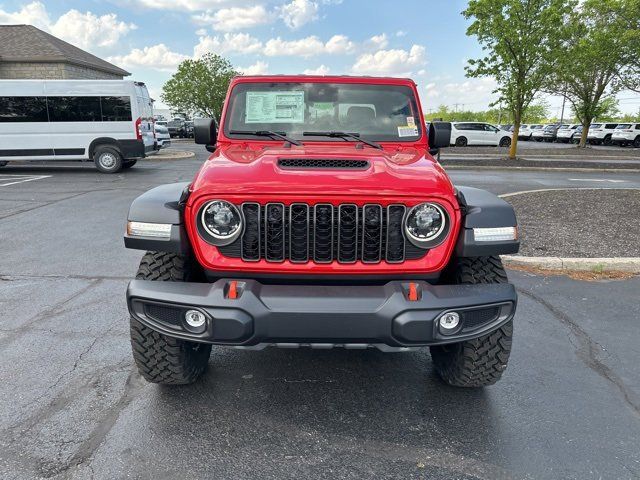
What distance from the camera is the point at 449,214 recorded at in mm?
2445

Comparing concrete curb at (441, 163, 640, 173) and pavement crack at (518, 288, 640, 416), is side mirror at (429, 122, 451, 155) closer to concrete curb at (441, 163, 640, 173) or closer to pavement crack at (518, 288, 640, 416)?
pavement crack at (518, 288, 640, 416)

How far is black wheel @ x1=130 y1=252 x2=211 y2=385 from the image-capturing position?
2623mm

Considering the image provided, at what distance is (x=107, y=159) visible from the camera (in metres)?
14.2

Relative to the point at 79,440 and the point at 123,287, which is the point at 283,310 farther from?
the point at 123,287

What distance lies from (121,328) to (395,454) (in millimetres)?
2460

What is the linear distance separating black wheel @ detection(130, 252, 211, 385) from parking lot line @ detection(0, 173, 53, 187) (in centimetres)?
1157

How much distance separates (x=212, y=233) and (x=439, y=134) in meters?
2.13

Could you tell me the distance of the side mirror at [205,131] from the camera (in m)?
3.75

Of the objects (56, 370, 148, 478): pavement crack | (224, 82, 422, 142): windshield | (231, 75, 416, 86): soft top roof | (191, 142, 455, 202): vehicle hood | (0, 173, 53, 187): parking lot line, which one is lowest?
(56, 370, 148, 478): pavement crack

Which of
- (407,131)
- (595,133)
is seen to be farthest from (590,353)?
(595,133)

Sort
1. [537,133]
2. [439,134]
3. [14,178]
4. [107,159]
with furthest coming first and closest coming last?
1. [537,133]
2. [107,159]
3. [14,178]
4. [439,134]

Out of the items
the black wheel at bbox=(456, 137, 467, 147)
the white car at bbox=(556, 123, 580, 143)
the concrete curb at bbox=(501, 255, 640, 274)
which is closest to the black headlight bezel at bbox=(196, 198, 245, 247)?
the concrete curb at bbox=(501, 255, 640, 274)

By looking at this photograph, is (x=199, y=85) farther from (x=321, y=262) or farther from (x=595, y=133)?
(x=321, y=262)

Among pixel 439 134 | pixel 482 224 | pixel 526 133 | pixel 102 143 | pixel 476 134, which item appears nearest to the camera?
pixel 482 224
